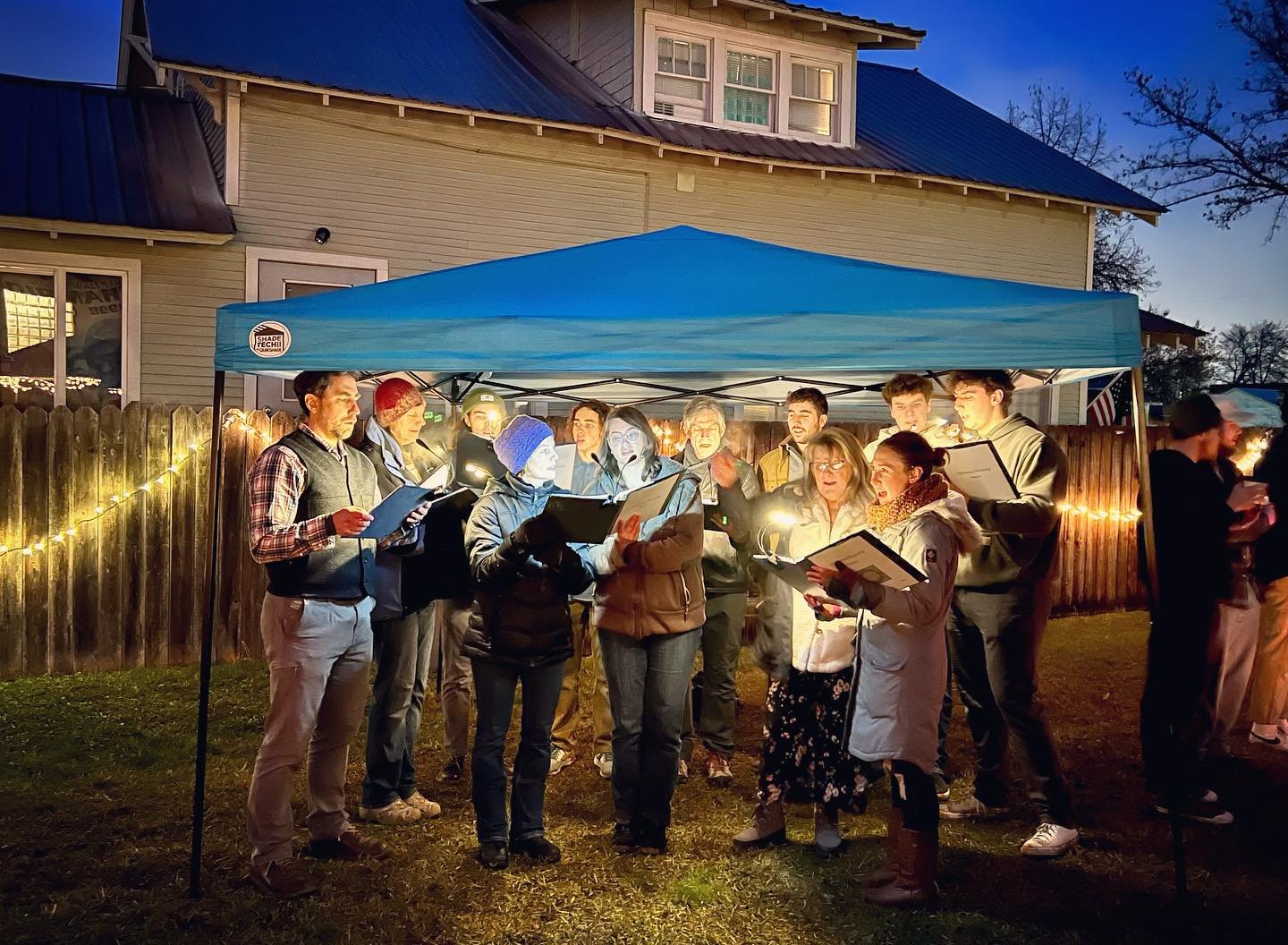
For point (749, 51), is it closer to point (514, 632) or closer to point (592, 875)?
point (514, 632)

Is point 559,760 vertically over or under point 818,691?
under

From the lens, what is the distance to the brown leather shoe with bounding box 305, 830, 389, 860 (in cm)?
397

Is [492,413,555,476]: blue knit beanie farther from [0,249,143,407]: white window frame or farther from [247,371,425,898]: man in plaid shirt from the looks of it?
[0,249,143,407]: white window frame

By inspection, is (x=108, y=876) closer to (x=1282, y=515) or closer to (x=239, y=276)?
(x=1282, y=515)

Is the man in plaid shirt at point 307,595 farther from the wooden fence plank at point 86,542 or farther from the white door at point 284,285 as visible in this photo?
the white door at point 284,285

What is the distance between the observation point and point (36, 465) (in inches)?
276

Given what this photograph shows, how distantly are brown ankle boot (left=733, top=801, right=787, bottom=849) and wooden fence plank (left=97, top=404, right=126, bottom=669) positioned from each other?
5401 millimetres

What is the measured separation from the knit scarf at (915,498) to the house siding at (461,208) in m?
8.38

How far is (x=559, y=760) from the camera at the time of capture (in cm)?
517

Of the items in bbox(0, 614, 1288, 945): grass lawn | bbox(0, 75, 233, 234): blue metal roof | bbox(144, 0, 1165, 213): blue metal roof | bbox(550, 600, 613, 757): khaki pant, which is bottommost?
bbox(0, 614, 1288, 945): grass lawn

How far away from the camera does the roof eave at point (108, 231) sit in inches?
348

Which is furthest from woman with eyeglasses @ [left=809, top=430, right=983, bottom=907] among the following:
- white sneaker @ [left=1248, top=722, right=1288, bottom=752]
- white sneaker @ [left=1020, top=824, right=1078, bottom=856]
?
white sneaker @ [left=1248, top=722, right=1288, bottom=752]

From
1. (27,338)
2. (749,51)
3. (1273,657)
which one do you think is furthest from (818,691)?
(749,51)

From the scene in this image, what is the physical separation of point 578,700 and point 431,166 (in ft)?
25.0
